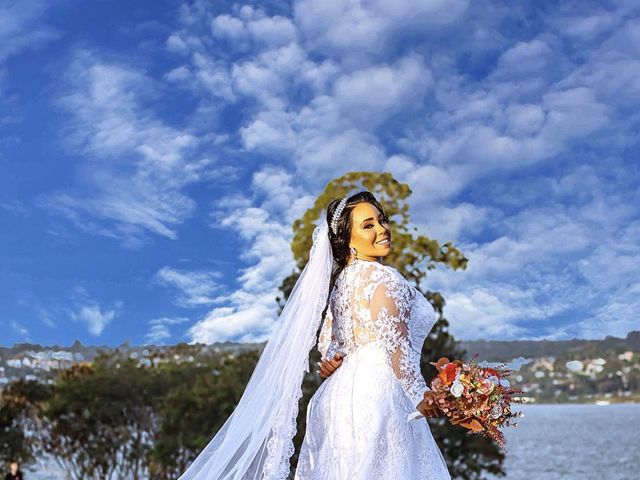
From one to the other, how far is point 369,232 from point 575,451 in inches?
2577

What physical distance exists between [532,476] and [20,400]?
33.0 meters

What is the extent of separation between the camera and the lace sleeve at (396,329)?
13.9 ft

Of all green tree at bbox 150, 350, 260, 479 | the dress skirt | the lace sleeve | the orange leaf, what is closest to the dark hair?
the lace sleeve

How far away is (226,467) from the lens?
457 centimetres

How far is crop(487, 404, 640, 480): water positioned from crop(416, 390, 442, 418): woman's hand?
79.3 feet

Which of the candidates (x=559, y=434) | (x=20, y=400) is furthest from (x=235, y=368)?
(x=559, y=434)

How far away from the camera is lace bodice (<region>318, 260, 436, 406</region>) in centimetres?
424

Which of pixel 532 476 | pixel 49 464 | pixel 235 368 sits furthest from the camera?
pixel 532 476

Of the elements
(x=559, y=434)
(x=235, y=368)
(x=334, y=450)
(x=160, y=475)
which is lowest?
(x=334, y=450)

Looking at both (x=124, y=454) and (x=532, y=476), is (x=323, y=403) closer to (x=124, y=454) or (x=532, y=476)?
(x=124, y=454)

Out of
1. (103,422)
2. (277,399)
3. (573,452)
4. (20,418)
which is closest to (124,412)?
(103,422)

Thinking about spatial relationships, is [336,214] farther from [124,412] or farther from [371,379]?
[124,412]

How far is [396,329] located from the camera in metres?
4.25

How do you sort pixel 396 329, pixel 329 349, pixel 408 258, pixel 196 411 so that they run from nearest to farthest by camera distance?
pixel 396 329 → pixel 329 349 → pixel 408 258 → pixel 196 411
